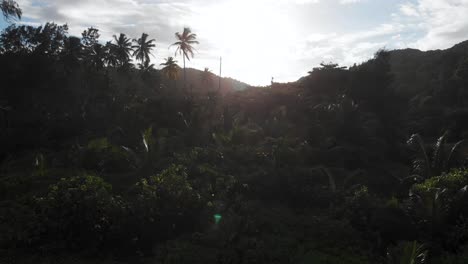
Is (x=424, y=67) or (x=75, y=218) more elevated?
(x=424, y=67)

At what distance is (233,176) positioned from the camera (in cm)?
1736

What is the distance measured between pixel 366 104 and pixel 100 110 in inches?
913

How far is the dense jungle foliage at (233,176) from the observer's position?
988 centimetres

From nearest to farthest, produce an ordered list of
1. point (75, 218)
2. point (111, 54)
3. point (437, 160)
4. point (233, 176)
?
point (75, 218)
point (437, 160)
point (233, 176)
point (111, 54)

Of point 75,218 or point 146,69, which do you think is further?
point 146,69

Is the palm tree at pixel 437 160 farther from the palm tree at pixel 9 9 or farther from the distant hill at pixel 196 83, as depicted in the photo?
the distant hill at pixel 196 83

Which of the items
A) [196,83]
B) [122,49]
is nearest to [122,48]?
[122,49]

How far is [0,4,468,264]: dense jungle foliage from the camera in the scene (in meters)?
9.88

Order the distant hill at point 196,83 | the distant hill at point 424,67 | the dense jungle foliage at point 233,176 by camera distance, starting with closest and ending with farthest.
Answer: the dense jungle foliage at point 233,176
the distant hill at point 424,67
the distant hill at point 196,83

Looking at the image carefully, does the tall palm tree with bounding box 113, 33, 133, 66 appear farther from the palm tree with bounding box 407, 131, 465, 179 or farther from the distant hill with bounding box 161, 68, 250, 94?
the palm tree with bounding box 407, 131, 465, 179

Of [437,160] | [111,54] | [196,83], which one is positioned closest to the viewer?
[437,160]

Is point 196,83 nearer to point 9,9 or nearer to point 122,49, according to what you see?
point 122,49

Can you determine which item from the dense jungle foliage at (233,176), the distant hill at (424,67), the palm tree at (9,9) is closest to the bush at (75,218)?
the dense jungle foliage at (233,176)

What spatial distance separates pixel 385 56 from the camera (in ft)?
131
